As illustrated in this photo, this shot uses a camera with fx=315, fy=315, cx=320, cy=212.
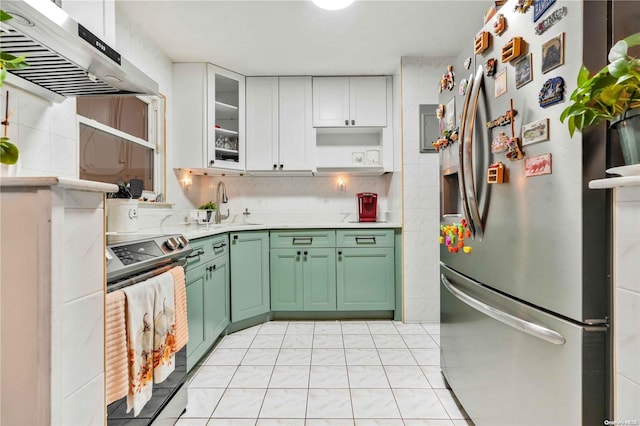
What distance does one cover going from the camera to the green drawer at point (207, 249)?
2.01m

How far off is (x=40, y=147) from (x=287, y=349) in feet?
6.49

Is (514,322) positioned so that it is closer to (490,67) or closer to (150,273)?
(490,67)

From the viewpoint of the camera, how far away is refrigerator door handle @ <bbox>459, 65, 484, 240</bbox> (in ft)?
4.34

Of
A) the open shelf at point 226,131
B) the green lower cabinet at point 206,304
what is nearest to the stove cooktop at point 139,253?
the green lower cabinet at point 206,304

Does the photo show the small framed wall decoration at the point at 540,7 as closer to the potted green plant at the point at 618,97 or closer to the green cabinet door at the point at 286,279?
the potted green plant at the point at 618,97

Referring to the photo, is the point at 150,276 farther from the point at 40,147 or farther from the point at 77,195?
the point at 40,147

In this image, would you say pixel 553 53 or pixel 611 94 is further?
pixel 553 53

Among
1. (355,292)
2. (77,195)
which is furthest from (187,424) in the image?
(355,292)

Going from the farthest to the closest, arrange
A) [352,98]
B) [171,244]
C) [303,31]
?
[352,98] < [303,31] < [171,244]

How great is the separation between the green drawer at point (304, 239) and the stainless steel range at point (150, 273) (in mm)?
1391

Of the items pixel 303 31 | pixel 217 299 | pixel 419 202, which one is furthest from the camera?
pixel 419 202

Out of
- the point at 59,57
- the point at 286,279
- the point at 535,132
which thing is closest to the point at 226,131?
the point at 286,279

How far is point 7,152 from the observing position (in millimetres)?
753

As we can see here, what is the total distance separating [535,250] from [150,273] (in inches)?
56.8
